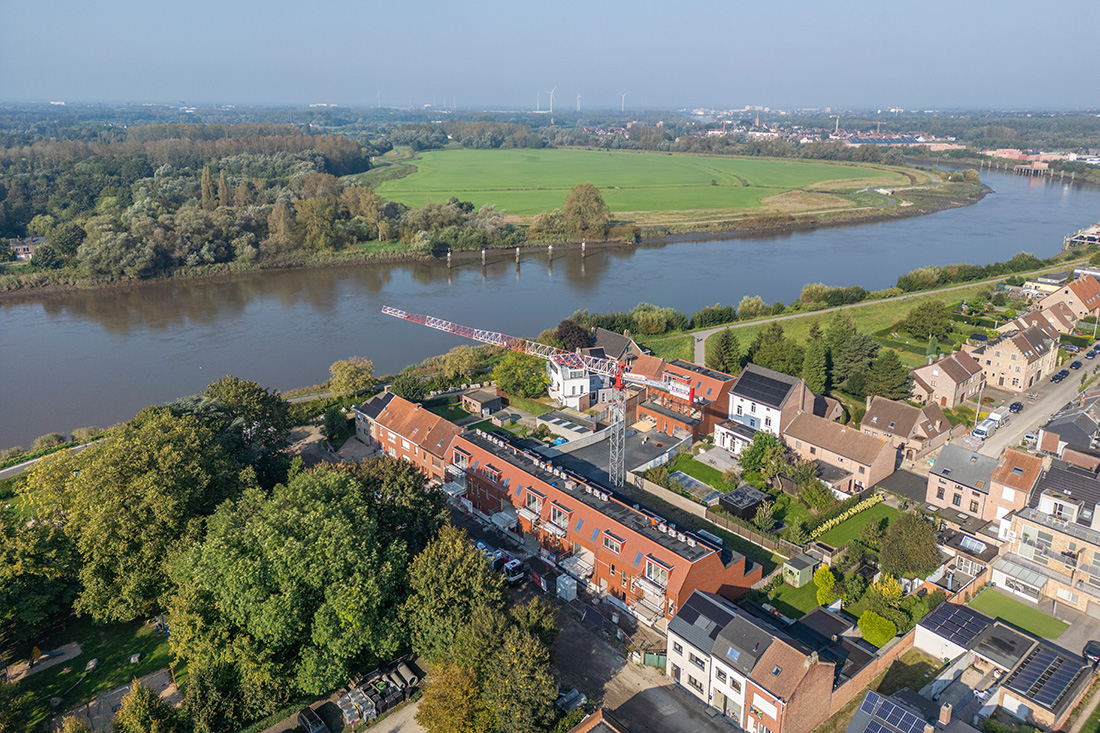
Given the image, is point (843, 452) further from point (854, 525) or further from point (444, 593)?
point (444, 593)

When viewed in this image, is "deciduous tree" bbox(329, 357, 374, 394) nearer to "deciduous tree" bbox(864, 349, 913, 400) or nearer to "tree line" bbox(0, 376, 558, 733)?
"tree line" bbox(0, 376, 558, 733)

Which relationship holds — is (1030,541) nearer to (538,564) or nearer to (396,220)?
(538,564)

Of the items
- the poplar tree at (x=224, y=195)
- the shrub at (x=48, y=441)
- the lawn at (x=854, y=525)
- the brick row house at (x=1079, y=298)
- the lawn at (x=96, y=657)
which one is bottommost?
the lawn at (x=96, y=657)

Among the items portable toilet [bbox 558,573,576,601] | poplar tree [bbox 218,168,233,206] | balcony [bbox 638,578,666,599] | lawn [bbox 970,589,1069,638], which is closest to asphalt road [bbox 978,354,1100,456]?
lawn [bbox 970,589,1069,638]

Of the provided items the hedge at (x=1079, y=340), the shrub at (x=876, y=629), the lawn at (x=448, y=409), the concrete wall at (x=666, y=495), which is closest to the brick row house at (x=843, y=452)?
the concrete wall at (x=666, y=495)

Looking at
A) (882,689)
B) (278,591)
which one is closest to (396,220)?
(278,591)

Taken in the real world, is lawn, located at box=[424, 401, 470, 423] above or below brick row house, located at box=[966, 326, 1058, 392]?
below

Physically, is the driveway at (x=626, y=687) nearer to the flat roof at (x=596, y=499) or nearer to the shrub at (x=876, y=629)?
the flat roof at (x=596, y=499)
